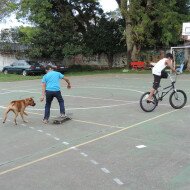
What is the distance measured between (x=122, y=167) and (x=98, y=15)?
121 ft

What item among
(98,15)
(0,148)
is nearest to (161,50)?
(98,15)

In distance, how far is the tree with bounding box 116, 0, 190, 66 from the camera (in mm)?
35375

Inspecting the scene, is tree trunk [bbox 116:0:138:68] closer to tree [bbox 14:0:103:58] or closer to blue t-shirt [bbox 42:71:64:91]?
tree [bbox 14:0:103:58]

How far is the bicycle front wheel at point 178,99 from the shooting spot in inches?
539

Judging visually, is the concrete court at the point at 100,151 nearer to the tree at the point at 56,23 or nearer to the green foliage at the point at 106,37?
the tree at the point at 56,23

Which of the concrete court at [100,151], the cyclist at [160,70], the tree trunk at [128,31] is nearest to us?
the concrete court at [100,151]

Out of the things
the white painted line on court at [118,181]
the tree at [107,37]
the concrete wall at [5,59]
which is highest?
the tree at [107,37]

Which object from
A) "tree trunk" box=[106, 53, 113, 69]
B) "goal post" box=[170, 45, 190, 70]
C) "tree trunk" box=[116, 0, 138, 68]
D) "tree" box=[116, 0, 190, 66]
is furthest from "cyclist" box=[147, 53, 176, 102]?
"tree trunk" box=[106, 53, 113, 69]

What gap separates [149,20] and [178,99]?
22988 mm

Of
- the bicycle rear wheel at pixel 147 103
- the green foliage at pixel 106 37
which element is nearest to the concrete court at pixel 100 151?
the bicycle rear wheel at pixel 147 103

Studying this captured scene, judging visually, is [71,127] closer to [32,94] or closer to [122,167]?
[122,167]

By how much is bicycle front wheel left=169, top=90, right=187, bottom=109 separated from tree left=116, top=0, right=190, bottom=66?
22.1 m

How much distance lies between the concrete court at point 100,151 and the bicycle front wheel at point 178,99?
29cm

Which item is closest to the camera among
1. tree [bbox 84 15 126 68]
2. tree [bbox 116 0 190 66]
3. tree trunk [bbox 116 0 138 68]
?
tree [bbox 116 0 190 66]
